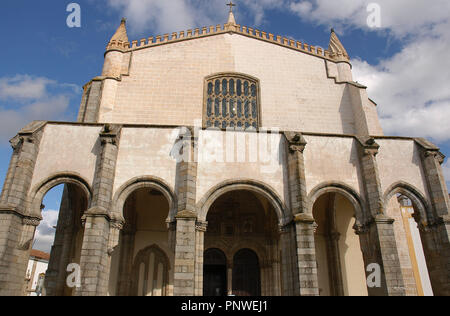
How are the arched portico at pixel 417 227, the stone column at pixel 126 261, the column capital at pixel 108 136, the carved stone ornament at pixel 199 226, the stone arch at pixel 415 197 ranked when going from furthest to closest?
1. the stone column at pixel 126 261
2. the stone arch at pixel 415 197
3. the column capital at pixel 108 136
4. the arched portico at pixel 417 227
5. the carved stone ornament at pixel 199 226

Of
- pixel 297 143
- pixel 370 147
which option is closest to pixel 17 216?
pixel 297 143

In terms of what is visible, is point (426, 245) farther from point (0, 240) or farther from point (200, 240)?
point (0, 240)

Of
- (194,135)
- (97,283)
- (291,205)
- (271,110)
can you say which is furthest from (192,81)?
(97,283)

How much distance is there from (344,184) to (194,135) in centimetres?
583

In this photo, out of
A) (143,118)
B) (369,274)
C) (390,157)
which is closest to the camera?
(369,274)

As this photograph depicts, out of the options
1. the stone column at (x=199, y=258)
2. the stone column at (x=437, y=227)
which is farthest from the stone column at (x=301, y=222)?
the stone column at (x=437, y=227)

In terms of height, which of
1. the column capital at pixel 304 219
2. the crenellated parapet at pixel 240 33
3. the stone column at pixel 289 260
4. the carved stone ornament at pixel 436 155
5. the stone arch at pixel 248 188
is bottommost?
the stone column at pixel 289 260

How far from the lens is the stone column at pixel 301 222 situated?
1065 centimetres

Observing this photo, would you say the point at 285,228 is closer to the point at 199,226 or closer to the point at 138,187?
the point at 199,226

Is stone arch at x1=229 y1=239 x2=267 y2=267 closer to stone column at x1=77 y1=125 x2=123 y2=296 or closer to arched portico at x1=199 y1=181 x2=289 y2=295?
Result: arched portico at x1=199 y1=181 x2=289 y2=295

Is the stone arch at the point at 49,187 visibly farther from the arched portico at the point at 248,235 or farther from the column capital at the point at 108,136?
the arched portico at the point at 248,235

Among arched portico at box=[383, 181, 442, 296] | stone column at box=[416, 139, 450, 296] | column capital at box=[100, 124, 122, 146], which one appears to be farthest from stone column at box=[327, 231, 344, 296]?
column capital at box=[100, 124, 122, 146]

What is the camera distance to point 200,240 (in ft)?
37.8

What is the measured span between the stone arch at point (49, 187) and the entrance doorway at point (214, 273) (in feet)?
21.3
